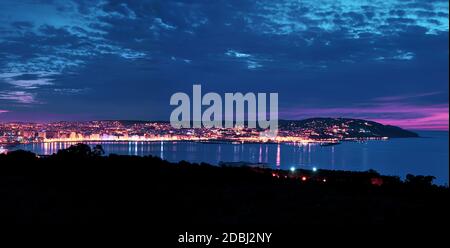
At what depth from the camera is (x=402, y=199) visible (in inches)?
391

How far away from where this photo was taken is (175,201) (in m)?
8.70

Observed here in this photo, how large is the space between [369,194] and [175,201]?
505 centimetres

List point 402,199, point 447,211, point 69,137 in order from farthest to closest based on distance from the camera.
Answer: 1. point 69,137
2. point 402,199
3. point 447,211
